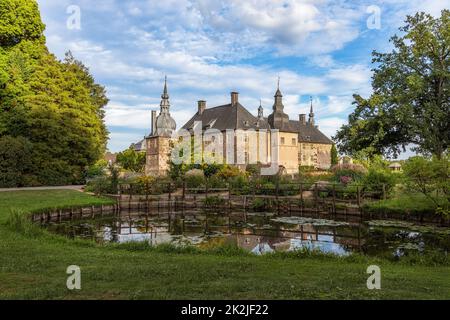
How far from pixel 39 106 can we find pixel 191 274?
80.8ft

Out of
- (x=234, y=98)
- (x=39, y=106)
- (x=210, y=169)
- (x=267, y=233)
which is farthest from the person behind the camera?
(x=234, y=98)

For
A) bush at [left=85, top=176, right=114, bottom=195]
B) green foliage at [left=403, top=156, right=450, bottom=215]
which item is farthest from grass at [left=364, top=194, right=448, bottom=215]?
bush at [left=85, top=176, right=114, bottom=195]

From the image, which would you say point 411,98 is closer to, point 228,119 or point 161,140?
point 228,119

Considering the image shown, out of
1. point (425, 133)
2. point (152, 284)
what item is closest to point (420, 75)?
point (425, 133)

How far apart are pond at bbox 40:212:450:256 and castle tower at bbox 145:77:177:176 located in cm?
3333

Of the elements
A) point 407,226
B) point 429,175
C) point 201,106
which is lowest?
point 407,226

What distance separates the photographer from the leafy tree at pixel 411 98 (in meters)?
24.3

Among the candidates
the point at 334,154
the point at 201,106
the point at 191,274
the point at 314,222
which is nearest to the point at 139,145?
the point at 201,106

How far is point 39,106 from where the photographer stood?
88.4 feet

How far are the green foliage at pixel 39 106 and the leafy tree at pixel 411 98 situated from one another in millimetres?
19324

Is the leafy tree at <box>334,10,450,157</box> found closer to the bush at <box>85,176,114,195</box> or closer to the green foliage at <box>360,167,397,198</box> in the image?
the green foliage at <box>360,167,397,198</box>

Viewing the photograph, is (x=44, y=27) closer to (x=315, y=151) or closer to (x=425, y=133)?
(x=425, y=133)

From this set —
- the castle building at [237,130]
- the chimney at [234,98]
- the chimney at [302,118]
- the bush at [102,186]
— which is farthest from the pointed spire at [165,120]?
the bush at [102,186]

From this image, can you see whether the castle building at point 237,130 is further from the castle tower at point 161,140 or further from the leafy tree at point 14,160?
the leafy tree at point 14,160
